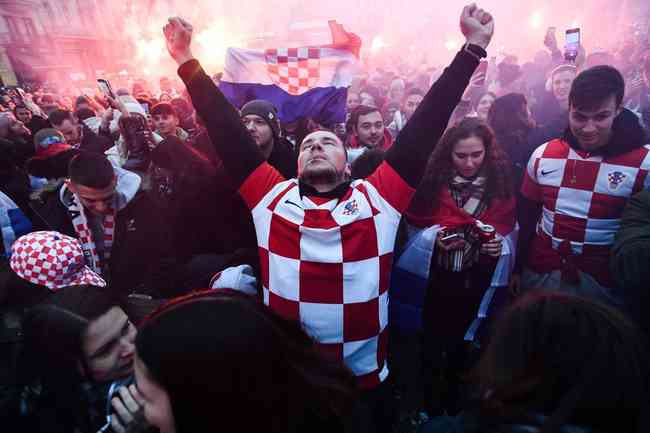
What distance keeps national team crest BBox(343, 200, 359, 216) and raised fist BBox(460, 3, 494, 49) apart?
3.40 feet

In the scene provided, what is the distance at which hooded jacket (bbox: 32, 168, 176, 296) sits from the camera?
2568 millimetres

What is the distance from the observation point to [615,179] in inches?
84.2

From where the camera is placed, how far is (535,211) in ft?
8.70

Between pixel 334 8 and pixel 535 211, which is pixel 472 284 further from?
pixel 334 8

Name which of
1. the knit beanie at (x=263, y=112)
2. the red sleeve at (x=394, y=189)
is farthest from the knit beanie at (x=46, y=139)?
the red sleeve at (x=394, y=189)

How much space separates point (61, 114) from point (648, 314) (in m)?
6.50

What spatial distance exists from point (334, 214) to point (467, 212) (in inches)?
45.0

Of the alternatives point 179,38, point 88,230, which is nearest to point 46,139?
point 88,230

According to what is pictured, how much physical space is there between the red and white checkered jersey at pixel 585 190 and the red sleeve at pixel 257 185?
1.91 meters

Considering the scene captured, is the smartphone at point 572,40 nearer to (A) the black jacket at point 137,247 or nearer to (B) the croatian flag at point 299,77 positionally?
(B) the croatian flag at point 299,77

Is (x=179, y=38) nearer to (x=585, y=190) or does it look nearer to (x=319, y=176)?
(x=319, y=176)

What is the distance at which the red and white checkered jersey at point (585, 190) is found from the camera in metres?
2.11

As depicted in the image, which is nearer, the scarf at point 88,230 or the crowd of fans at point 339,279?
the crowd of fans at point 339,279

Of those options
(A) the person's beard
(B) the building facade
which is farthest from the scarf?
(B) the building facade
